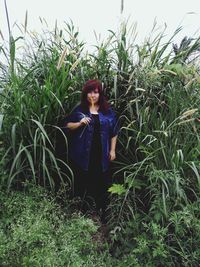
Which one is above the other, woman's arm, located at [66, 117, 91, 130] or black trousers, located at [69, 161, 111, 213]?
woman's arm, located at [66, 117, 91, 130]

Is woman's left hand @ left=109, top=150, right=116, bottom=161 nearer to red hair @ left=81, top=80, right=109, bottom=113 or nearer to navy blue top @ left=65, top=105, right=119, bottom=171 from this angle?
navy blue top @ left=65, top=105, right=119, bottom=171

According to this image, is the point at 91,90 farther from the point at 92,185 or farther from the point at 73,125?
the point at 92,185

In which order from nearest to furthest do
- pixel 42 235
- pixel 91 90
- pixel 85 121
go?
pixel 42 235
pixel 85 121
pixel 91 90

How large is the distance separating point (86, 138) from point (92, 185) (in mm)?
482

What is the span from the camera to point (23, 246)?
3.07m

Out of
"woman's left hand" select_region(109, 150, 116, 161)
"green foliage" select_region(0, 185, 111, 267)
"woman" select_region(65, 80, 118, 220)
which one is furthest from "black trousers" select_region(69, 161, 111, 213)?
"green foliage" select_region(0, 185, 111, 267)

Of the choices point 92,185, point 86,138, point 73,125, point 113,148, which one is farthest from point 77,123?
point 92,185

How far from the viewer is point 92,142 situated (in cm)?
401

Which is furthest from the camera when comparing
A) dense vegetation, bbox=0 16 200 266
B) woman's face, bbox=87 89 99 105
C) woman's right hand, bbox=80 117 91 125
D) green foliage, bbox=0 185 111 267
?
woman's face, bbox=87 89 99 105

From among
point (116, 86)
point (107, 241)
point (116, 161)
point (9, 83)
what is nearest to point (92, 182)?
point (116, 161)

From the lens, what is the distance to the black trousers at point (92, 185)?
13.4 ft

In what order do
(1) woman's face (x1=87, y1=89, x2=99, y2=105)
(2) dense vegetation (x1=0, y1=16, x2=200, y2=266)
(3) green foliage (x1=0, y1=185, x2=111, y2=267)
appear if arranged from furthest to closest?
(1) woman's face (x1=87, y1=89, x2=99, y2=105) < (2) dense vegetation (x1=0, y1=16, x2=200, y2=266) < (3) green foliage (x1=0, y1=185, x2=111, y2=267)

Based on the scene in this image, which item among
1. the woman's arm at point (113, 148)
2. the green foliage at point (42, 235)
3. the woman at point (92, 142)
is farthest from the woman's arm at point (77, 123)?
the green foliage at point (42, 235)

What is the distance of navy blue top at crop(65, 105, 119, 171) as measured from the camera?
3984 millimetres
